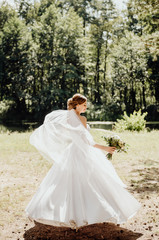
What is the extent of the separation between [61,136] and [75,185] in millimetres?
902

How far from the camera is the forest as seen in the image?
1538 inches

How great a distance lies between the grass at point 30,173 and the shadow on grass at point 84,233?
58cm

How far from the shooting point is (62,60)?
3966 cm

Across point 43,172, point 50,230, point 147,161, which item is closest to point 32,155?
point 43,172

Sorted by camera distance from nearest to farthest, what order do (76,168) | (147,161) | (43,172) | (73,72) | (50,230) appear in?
(76,168), (50,230), (43,172), (147,161), (73,72)

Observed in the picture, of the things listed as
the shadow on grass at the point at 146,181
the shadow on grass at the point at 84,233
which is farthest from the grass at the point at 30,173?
the shadow on grass at the point at 84,233

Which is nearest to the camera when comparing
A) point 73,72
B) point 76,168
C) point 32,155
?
point 76,168

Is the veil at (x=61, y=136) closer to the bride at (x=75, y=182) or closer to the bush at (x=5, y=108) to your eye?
the bride at (x=75, y=182)

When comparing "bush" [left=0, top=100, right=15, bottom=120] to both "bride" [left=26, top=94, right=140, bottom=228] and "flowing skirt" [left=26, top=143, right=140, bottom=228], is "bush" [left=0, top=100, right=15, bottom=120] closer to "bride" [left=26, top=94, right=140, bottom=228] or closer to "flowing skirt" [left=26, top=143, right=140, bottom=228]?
"bride" [left=26, top=94, right=140, bottom=228]

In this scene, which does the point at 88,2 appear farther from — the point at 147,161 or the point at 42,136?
the point at 42,136

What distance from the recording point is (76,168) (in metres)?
4.38

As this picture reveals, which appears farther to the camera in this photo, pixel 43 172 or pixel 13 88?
pixel 13 88

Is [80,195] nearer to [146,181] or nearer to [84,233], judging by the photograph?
[84,233]

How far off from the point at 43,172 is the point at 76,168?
484 cm
